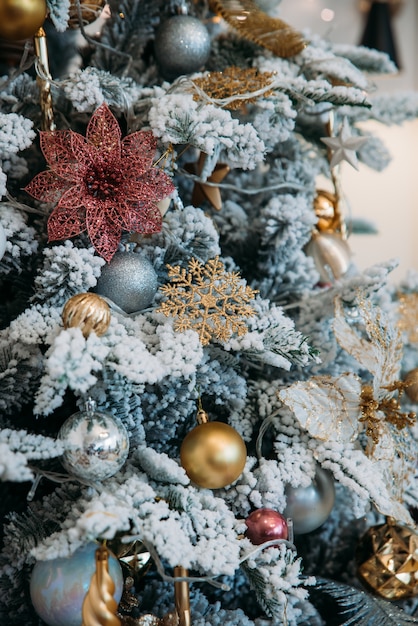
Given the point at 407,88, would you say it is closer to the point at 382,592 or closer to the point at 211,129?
the point at 211,129

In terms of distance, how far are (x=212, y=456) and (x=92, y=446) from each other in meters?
0.11

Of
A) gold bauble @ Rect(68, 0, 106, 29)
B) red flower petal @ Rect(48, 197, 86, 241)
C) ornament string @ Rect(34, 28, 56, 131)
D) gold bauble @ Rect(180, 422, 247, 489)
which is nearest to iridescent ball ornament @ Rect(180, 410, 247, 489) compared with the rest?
gold bauble @ Rect(180, 422, 247, 489)

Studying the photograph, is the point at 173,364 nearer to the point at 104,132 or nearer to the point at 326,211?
the point at 104,132

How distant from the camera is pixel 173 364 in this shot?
476 millimetres

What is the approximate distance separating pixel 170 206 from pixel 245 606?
0.42 meters

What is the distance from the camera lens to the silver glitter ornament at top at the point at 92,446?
1.50 feet

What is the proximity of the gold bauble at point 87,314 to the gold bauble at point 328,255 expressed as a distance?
33cm

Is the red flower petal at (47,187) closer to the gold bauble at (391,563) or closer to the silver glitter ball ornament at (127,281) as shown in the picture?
the silver glitter ball ornament at (127,281)

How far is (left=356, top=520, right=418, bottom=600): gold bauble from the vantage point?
62cm

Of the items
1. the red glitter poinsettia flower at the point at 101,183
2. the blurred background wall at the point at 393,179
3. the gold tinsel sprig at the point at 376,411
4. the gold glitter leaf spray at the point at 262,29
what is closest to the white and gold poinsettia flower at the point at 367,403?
the gold tinsel sprig at the point at 376,411

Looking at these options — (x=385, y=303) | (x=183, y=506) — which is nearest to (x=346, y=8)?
(x=385, y=303)

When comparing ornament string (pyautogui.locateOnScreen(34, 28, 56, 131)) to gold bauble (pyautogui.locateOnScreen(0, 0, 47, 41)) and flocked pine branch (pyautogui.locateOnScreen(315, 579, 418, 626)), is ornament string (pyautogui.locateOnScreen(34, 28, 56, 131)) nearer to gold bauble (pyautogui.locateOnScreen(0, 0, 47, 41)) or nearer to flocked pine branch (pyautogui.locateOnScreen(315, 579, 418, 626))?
gold bauble (pyautogui.locateOnScreen(0, 0, 47, 41))

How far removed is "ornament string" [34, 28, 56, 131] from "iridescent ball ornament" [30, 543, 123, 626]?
38 centimetres

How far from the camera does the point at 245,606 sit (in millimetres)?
596
